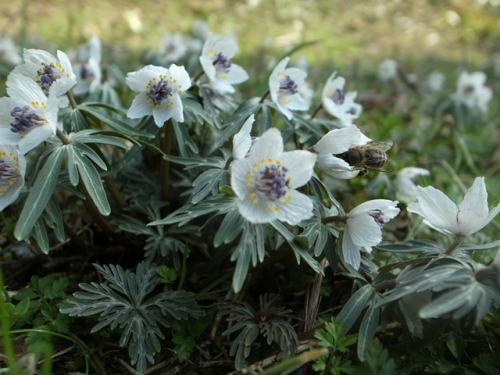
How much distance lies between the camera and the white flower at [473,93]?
524cm

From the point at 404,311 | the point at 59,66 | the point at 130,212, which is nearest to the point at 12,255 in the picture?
the point at 130,212

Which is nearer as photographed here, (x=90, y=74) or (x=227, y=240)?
(x=227, y=240)

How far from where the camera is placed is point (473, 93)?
5281 mm

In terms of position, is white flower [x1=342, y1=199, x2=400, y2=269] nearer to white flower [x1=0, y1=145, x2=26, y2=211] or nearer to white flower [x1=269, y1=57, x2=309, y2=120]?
white flower [x1=269, y1=57, x2=309, y2=120]

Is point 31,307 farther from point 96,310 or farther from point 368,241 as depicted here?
point 368,241

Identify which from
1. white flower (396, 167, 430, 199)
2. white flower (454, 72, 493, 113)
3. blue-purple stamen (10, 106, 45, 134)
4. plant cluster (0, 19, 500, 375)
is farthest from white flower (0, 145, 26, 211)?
white flower (454, 72, 493, 113)

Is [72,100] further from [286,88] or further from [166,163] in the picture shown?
[286,88]

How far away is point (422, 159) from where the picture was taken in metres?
4.60

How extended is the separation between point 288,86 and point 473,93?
3960 millimetres

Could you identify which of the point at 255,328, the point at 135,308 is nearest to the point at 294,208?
the point at 255,328

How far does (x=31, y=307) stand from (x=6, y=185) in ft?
2.41

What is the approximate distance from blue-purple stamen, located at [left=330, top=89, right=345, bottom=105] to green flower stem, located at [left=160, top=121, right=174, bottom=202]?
4.33 ft

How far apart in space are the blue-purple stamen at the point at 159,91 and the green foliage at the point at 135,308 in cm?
99

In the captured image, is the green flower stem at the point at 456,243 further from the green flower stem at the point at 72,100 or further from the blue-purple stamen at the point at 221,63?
the green flower stem at the point at 72,100
